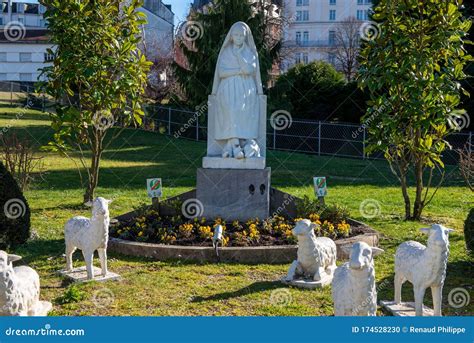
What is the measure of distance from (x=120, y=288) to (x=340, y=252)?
10.9 feet

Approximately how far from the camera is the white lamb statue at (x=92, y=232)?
7188 millimetres

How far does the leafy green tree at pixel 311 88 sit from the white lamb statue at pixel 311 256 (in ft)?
63.3

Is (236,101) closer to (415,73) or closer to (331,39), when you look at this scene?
(415,73)

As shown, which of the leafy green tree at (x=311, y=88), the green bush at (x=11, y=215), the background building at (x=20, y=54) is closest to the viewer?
the green bush at (x=11, y=215)

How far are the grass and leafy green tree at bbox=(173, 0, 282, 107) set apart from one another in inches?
186

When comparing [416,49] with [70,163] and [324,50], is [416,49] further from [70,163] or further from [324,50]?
[324,50]

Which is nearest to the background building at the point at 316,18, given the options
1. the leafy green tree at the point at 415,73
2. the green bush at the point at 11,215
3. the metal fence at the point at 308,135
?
the metal fence at the point at 308,135

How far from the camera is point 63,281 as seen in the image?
7.39 m

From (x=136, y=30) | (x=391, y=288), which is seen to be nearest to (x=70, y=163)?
(x=136, y=30)

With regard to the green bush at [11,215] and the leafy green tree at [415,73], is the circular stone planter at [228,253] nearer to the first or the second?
the green bush at [11,215]

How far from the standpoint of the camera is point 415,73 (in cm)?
1082

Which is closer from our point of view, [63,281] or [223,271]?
[63,281]

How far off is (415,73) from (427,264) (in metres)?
6.02

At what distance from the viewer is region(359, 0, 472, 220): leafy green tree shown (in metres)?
10.7
